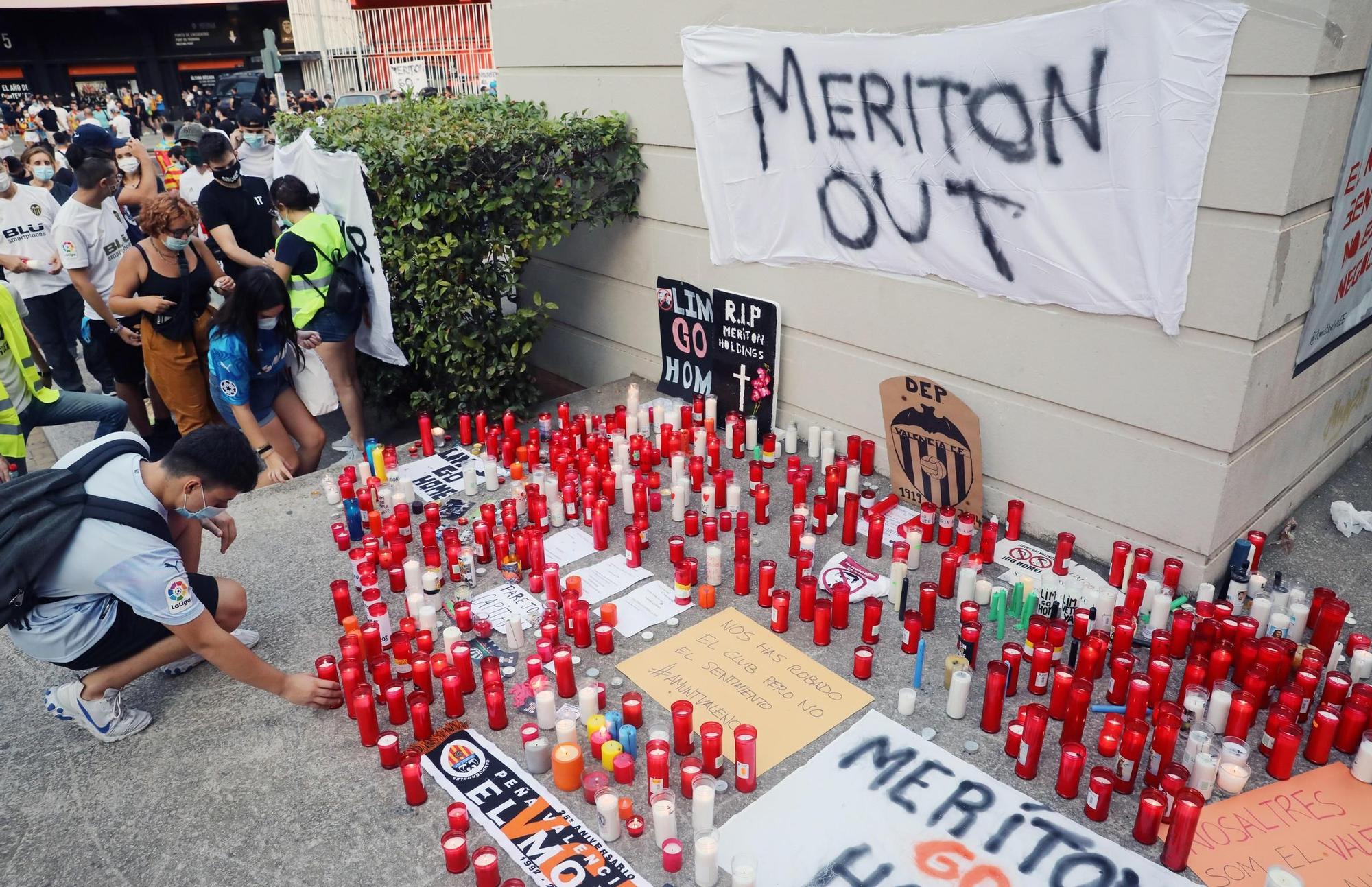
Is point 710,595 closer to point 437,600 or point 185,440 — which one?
point 437,600

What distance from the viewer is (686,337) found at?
6.10m

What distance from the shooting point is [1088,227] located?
381 centimetres

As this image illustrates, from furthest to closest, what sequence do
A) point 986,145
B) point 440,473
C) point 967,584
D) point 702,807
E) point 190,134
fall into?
point 190,134 → point 440,473 → point 986,145 → point 967,584 → point 702,807

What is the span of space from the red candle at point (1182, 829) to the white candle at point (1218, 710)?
60cm

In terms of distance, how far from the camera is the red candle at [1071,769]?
9.23 feet

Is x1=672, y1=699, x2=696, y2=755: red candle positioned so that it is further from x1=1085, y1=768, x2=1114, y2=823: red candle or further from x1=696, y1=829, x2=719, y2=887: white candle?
x1=1085, y1=768, x2=1114, y2=823: red candle

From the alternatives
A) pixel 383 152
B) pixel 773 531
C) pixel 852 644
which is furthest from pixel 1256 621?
pixel 383 152

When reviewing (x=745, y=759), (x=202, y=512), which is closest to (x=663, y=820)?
(x=745, y=759)

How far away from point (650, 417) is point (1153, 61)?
138 inches

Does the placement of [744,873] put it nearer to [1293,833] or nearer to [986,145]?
[1293,833]

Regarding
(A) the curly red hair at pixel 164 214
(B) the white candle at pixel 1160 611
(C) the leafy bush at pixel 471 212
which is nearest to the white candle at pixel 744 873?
(B) the white candle at pixel 1160 611

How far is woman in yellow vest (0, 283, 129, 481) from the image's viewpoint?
449 cm

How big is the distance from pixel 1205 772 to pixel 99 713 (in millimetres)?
3854

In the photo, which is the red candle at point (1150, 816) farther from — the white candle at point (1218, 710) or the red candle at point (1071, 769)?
the white candle at point (1218, 710)
